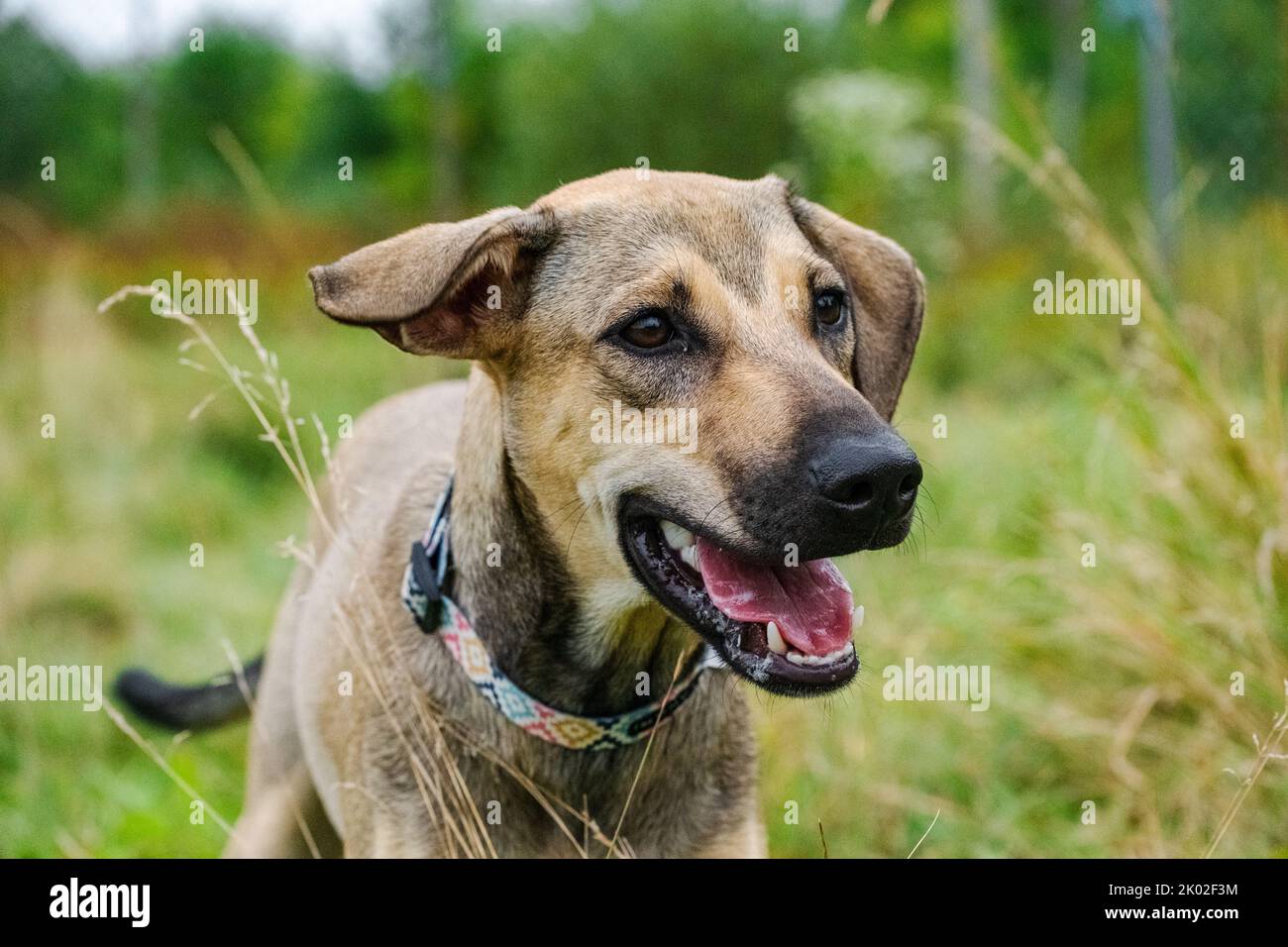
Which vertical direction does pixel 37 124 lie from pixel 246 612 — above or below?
above

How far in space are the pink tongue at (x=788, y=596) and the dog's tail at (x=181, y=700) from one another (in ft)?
7.02

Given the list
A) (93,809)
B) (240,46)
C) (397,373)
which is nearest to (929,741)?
(93,809)

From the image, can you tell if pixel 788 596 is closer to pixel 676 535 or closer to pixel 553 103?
pixel 676 535

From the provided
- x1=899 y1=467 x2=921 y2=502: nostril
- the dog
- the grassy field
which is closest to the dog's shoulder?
the dog

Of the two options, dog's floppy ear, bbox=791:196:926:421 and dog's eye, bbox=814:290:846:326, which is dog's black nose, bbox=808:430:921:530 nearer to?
dog's eye, bbox=814:290:846:326

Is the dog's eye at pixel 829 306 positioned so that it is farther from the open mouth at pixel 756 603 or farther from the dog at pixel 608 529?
the open mouth at pixel 756 603

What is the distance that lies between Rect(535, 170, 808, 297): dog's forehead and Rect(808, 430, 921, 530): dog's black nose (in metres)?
0.63

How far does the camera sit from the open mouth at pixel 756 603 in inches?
114

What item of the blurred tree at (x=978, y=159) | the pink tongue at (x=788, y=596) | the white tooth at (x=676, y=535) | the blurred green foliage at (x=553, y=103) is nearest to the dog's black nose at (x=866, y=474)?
the pink tongue at (x=788, y=596)

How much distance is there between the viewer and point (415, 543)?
133 inches

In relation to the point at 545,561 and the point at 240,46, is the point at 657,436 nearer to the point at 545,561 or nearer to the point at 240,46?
the point at 545,561

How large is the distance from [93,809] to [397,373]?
17.7ft

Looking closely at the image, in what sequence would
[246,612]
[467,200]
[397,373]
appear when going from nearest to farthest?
1. [246,612]
2. [397,373]
3. [467,200]

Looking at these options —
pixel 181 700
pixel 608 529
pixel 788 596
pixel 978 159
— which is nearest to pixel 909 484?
pixel 788 596
